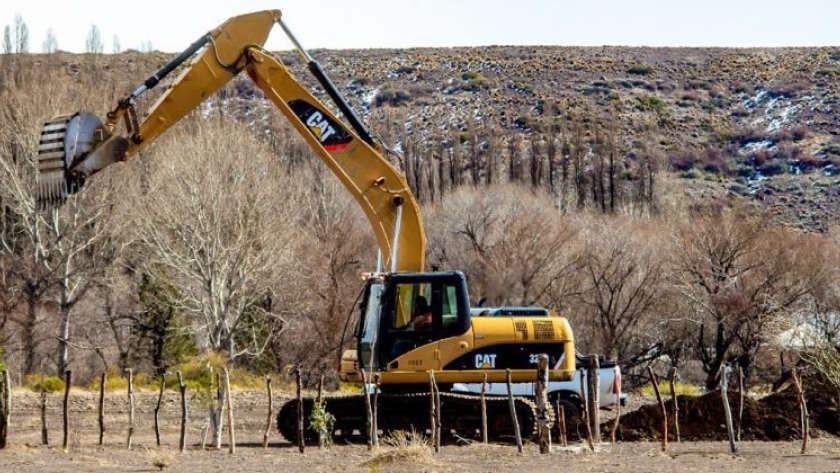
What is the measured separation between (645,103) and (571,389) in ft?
344

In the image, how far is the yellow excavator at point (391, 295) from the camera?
21922mm

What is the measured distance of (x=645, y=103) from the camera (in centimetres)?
12712

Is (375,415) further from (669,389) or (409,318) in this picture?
(669,389)

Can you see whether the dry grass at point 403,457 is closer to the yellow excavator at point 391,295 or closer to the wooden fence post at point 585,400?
the yellow excavator at point 391,295

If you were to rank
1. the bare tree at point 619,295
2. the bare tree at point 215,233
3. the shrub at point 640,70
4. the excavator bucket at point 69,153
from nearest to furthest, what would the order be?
the excavator bucket at point 69,153 → the bare tree at point 215,233 → the bare tree at point 619,295 → the shrub at point 640,70

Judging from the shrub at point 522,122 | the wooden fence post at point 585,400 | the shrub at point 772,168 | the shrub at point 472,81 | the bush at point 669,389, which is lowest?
the bush at point 669,389

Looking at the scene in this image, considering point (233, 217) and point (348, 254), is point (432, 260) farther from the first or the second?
point (233, 217)

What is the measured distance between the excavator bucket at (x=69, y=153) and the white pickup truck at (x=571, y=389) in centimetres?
762

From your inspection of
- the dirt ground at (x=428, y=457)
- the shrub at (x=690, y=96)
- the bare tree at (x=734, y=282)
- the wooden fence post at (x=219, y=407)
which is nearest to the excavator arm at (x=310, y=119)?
the dirt ground at (x=428, y=457)

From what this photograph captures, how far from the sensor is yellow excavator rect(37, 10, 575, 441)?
863 inches

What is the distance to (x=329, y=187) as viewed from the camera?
209 feet

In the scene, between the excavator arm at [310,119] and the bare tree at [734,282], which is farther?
the bare tree at [734,282]

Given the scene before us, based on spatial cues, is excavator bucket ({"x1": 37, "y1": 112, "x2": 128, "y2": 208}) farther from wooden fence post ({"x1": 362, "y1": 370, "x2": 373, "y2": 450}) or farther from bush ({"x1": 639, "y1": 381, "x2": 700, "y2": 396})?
bush ({"x1": 639, "y1": 381, "x2": 700, "y2": 396})

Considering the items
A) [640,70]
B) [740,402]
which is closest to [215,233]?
[740,402]
